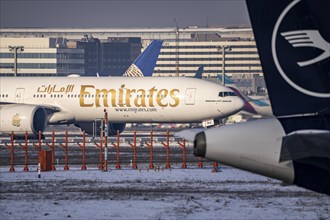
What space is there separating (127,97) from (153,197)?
→ 93.9 feet

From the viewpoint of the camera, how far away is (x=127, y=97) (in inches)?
2095

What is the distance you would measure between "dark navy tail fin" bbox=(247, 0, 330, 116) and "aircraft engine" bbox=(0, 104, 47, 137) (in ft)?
122

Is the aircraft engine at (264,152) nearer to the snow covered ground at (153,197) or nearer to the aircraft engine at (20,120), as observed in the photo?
the snow covered ground at (153,197)

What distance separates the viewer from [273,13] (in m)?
13.9

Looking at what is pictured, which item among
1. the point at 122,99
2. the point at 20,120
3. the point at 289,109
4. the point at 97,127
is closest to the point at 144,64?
the point at 97,127

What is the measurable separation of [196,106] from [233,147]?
3895 cm

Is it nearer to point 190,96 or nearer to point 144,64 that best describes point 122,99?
point 190,96

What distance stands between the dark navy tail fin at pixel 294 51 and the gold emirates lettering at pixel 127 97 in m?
38.1

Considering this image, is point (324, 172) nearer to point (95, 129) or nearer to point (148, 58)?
point (95, 129)

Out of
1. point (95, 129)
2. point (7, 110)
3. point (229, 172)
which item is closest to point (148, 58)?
point (95, 129)

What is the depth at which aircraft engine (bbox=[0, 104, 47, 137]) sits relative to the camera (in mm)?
50000

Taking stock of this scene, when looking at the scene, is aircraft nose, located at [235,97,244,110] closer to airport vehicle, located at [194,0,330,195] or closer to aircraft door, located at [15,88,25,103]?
aircraft door, located at [15,88,25,103]

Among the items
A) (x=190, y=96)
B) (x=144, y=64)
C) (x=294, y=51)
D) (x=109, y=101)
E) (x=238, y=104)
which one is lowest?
(x=238, y=104)

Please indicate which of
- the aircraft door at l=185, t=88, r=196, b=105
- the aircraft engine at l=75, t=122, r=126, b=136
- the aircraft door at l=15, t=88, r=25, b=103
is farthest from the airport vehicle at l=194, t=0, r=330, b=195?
the aircraft door at l=15, t=88, r=25, b=103
